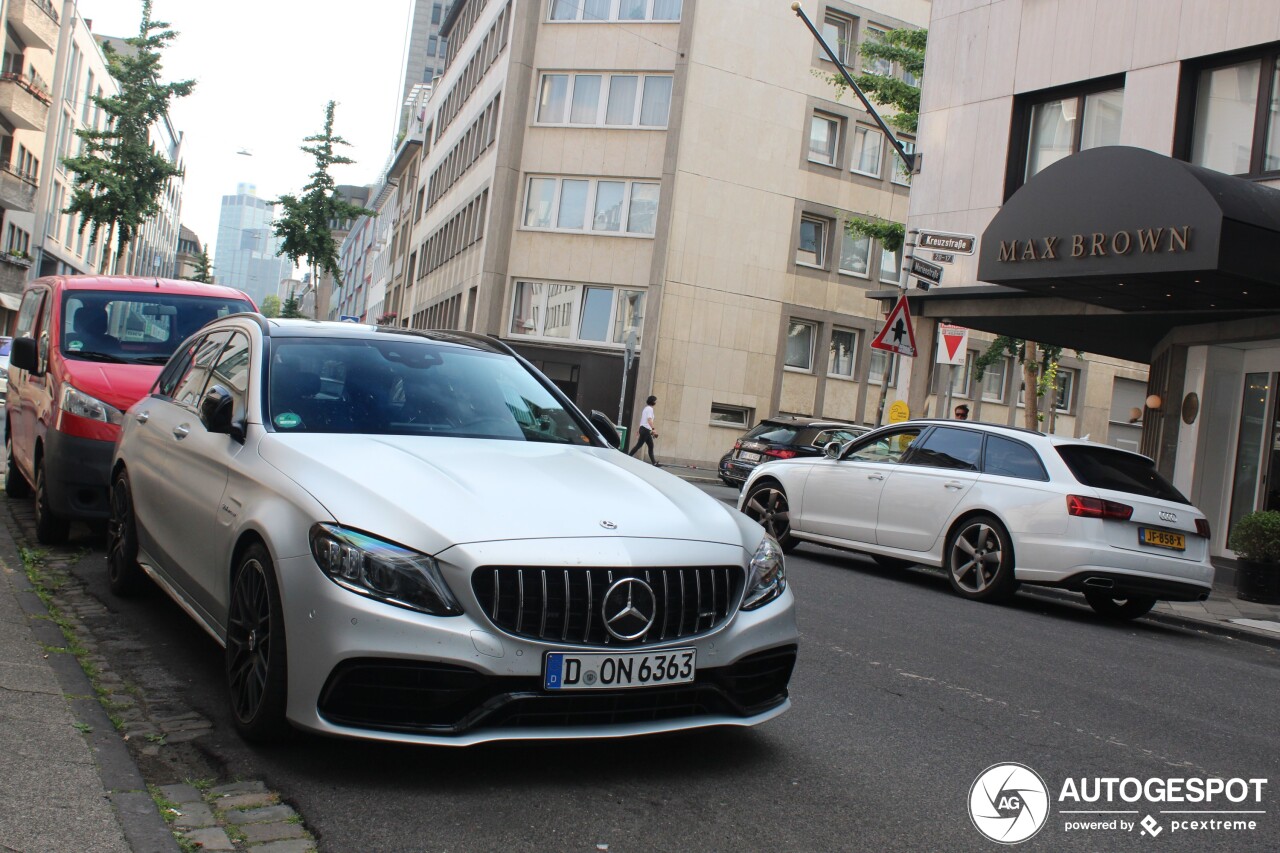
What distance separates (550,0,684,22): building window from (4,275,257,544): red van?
3086cm

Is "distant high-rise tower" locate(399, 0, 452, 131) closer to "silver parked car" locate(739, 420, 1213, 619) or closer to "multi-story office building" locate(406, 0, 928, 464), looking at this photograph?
"multi-story office building" locate(406, 0, 928, 464)

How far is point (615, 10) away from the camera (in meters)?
39.9

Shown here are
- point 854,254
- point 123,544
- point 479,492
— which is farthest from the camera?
point 854,254

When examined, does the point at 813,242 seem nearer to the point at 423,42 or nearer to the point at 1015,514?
the point at 1015,514

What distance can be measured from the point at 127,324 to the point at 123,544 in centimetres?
339

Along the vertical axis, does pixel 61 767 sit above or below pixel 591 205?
below

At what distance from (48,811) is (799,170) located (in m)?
38.2

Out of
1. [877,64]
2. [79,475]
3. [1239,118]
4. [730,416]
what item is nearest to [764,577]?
[79,475]

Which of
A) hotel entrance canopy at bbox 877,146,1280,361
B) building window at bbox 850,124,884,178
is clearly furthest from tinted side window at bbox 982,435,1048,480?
building window at bbox 850,124,884,178

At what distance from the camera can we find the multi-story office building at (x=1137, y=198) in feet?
43.4

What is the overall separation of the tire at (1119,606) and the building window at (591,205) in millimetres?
27996

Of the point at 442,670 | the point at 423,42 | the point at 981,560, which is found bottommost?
the point at 442,670

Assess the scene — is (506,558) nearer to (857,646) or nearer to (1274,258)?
(857,646)

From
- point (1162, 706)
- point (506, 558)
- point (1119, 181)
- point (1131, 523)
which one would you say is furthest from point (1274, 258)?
point (506, 558)
